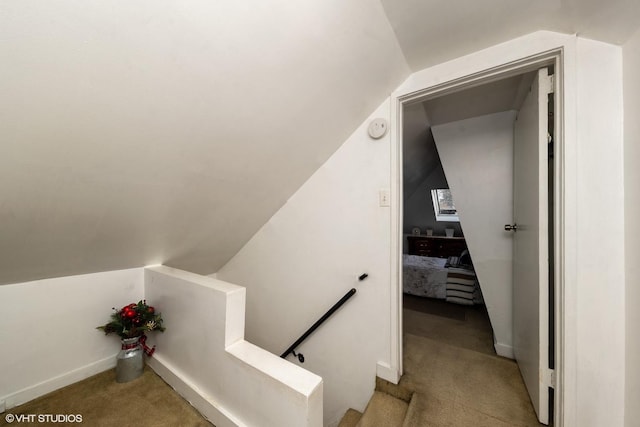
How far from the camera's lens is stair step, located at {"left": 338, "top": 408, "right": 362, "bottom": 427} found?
1.52 metres

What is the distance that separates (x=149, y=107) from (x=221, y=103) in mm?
275

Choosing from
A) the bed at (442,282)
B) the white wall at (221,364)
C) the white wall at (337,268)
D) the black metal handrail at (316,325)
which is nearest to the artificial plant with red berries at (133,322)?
the white wall at (221,364)

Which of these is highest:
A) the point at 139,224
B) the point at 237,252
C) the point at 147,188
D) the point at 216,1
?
the point at 216,1

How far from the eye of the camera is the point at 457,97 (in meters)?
1.75

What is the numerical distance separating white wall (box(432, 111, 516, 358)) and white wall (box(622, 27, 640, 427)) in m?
0.88

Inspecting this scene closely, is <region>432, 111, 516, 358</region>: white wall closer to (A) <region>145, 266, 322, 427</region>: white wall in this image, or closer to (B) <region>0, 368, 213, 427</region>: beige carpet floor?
(A) <region>145, 266, 322, 427</region>: white wall

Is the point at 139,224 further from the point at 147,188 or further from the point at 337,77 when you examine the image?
the point at 337,77

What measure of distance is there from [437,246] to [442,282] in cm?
183

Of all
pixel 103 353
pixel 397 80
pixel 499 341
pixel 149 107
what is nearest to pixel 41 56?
pixel 149 107

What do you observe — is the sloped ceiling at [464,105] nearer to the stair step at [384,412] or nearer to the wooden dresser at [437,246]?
the stair step at [384,412]

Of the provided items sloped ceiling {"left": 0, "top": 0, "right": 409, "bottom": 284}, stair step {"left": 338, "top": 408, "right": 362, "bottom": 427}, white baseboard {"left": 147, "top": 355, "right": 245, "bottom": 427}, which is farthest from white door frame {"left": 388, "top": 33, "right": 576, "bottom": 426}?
white baseboard {"left": 147, "top": 355, "right": 245, "bottom": 427}

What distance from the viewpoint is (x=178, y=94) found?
897 mm

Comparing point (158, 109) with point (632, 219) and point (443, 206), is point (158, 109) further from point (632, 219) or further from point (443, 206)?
point (443, 206)

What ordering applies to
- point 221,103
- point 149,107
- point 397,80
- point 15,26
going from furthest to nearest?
point 397,80 < point 221,103 < point 149,107 < point 15,26
